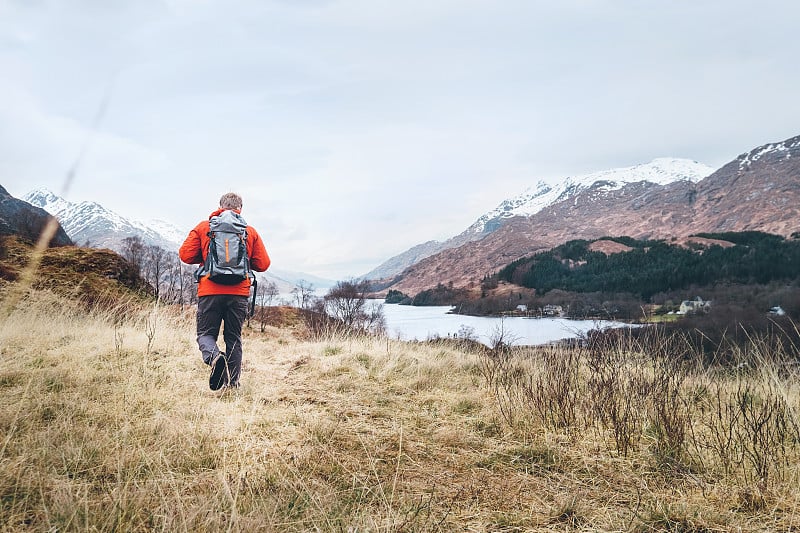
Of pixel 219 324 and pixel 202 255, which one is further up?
pixel 202 255

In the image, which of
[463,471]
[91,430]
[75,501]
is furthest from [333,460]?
[91,430]

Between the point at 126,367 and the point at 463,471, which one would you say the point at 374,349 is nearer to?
the point at 126,367

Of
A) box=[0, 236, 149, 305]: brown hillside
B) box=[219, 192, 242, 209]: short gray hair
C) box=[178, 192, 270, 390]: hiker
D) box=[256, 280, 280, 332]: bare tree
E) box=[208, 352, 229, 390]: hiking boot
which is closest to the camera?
box=[208, 352, 229, 390]: hiking boot

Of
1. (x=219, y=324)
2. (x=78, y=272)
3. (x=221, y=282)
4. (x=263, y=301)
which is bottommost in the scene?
(x=263, y=301)

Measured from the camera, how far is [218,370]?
467 cm

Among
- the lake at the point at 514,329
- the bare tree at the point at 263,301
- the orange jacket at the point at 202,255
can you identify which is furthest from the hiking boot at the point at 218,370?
the bare tree at the point at 263,301

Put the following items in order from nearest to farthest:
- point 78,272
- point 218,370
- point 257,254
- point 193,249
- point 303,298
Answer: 1. point 218,370
2. point 193,249
3. point 257,254
4. point 78,272
5. point 303,298

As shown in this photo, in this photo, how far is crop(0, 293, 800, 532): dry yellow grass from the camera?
2086 mm

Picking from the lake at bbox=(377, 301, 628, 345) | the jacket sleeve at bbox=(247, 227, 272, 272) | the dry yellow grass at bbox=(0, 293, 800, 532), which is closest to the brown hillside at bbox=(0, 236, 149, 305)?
the dry yellow grass at bbox=(0, 293, 800, 532)

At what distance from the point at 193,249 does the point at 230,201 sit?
0.79 metres

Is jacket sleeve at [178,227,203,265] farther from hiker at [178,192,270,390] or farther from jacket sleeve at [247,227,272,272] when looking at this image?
jacket sleeve at [247,227,272,272]

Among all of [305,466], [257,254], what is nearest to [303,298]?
[257,254]

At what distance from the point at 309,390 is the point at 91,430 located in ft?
8.30

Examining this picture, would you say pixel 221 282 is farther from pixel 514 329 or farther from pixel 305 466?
pixel 514 329
